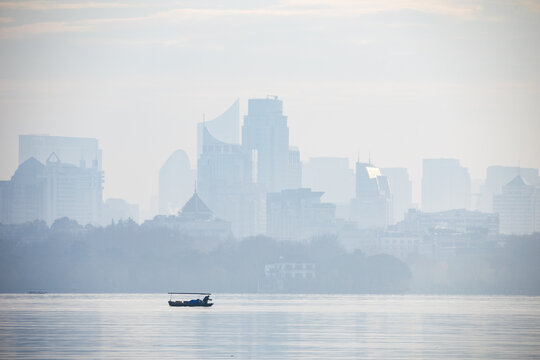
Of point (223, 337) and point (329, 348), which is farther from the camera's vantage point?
point (223, 337)

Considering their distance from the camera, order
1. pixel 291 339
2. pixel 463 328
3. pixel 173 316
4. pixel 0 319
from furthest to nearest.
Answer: pixel 173 316, pixel 0 319, pixel 463 328, pixel 291 339

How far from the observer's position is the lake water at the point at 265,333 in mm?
97375

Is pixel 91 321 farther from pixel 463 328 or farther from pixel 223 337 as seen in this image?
pixel 463 328

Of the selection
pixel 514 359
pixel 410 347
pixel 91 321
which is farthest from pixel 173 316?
pixel 514 359

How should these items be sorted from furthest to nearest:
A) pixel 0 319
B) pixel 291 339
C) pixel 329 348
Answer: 1. pixel 0 319
2. pixel 291 339
3. pixel 329 348

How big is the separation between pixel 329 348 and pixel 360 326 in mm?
22976

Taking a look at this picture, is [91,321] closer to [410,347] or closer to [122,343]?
[122,343]

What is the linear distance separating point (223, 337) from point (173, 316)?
98.5 feet

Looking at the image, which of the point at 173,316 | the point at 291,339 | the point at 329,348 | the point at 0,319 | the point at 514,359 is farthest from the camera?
the point at 173,316

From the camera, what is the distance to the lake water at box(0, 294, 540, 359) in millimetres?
97375

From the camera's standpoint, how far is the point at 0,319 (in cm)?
13025

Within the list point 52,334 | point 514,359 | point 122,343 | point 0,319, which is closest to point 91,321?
point 0,319

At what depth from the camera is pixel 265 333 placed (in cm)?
11544

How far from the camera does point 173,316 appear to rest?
140m
